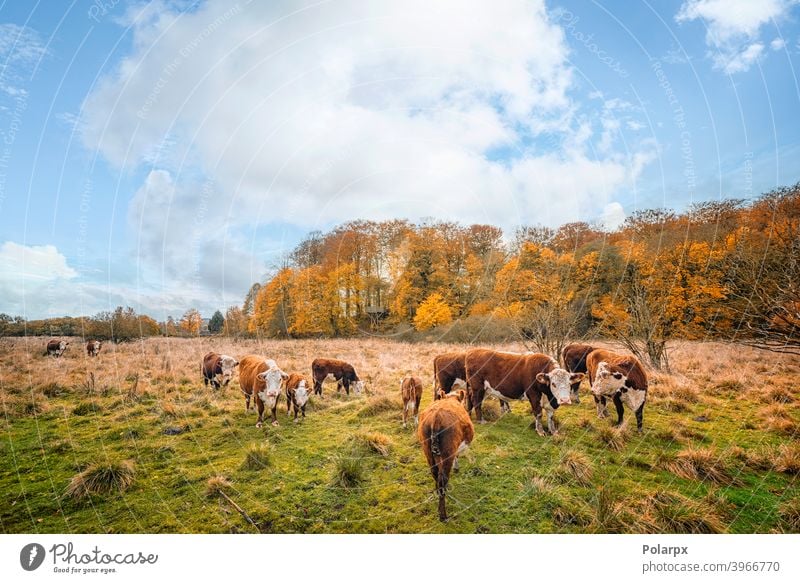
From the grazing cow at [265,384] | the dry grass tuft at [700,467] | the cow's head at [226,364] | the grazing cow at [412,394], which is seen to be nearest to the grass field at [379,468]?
the dry grass tuft at [700,467]

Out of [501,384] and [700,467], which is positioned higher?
[501,384]

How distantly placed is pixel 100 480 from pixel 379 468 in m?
4.40

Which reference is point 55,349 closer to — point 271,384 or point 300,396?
point 271,384

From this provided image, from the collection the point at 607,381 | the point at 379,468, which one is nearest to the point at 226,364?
the point at 379,468

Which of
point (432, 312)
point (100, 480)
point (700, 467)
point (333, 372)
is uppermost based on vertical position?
point (432, 312)

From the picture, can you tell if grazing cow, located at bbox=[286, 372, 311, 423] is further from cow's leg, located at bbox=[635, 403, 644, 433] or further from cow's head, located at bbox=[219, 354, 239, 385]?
cow's leg, located at bbox=[635, 403, 644, 433]

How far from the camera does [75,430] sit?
7.94m

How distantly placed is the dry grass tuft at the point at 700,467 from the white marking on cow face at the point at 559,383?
6.22ft

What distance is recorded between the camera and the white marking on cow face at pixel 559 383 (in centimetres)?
692

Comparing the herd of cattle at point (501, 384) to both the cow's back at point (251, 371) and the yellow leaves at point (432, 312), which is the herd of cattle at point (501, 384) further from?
the yellow leaves at point (432, 312)

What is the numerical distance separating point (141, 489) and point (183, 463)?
39.0 inches

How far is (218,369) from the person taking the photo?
11.9m
